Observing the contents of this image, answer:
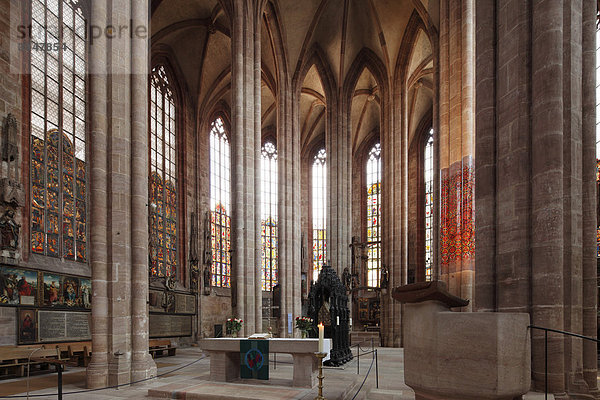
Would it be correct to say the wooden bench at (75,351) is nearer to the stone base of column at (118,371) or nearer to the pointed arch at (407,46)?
the stone base of column at (118,371)

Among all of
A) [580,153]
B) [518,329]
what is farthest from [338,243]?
[518,329]

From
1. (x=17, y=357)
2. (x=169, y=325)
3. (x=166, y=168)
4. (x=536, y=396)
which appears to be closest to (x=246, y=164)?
(x=166, y=168)

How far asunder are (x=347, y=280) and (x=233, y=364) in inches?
617

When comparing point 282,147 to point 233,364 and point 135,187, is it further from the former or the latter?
point 233,364

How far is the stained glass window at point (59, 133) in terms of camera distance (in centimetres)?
1459

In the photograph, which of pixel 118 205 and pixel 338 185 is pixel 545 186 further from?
pixel 338 185

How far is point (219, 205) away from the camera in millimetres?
28984

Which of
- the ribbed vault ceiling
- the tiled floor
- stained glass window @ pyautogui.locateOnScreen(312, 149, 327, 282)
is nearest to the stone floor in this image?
the tiled floor

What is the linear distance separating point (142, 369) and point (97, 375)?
914mm

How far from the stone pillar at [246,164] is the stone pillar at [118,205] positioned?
7.47 m

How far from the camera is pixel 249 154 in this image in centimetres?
1834

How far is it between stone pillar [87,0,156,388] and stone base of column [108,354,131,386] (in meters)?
0.02

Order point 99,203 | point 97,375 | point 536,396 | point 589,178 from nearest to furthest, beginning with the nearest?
point 536,396
point 589,178
point 97,375
point 99,203

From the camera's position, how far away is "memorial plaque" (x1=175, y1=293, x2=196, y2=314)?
2303cm
